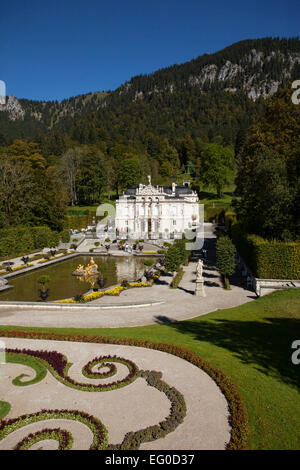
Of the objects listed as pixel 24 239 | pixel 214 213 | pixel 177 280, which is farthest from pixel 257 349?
pixel 214 213

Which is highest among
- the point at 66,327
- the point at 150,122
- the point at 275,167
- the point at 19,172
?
the point at 150,122

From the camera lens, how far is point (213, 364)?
11852 millimetres

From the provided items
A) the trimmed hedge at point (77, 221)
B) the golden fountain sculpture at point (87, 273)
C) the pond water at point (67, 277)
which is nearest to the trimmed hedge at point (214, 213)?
the trimmed hedge at point (77, 221)

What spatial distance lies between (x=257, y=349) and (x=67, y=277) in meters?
22.1

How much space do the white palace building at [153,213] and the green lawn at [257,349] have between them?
1635 inches

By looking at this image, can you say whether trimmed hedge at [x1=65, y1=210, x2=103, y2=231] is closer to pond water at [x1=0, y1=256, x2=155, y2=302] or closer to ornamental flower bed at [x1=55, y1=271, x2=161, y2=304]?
pond water at [x1=0, y1=256, x2=155, y2=302]

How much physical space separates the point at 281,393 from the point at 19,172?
167ft

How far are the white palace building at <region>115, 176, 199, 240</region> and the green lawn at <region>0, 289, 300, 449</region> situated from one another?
41538mm

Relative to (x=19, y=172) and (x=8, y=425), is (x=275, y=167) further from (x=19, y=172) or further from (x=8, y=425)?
(x=19, y=172)

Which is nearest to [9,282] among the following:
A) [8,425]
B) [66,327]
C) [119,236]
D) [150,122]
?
[66,327]

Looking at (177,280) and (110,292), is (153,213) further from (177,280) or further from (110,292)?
(110,292)

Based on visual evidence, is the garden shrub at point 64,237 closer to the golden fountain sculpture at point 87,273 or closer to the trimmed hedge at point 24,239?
the trimmed hedge at point 24,239

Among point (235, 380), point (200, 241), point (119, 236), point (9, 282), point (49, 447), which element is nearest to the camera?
point (49, 447)

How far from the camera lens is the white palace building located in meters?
61.2
